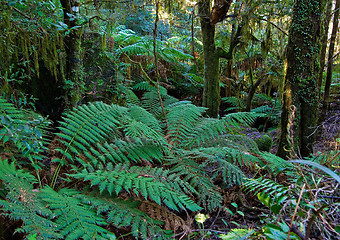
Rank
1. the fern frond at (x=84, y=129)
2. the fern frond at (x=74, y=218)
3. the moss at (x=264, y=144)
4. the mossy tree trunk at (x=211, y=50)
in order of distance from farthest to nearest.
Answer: the mossy tree trunk at (x=211, y=50) < the moss at (x=264, y=144) < the fern frond at (x=84, y=129) < the fern frond at (x=74, y=218)

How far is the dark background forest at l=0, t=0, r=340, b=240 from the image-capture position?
1194 millimetres

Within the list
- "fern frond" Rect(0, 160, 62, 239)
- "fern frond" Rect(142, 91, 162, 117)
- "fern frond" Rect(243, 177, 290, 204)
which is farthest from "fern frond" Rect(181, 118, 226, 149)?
"fern frond" Rect(0, 160, 62, 239)

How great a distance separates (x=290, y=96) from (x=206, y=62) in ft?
6.33

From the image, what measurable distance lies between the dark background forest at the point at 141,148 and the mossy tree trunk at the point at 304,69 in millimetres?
13

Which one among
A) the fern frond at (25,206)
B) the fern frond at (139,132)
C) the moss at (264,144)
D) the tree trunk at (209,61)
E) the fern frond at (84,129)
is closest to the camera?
the fern frond at (25,206)

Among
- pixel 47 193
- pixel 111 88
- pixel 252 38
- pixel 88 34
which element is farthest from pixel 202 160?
pixel 252 38

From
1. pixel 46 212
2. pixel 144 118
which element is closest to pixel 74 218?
pixel 46 212

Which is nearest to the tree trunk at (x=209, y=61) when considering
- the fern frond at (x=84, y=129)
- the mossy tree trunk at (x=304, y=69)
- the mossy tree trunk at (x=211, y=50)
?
the mossy tree trunk at (x=211, y=50)

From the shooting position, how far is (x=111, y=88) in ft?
11.5

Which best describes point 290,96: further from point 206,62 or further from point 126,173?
point 126,173

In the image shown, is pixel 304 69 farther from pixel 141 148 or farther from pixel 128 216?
pixel 128 216

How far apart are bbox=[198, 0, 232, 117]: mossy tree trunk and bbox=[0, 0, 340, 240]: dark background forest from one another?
0.02 meters

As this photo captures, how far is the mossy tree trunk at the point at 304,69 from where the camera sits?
264cm

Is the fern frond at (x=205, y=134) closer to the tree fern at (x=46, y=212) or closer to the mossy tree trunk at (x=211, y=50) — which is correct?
the tree fern at (x=46, y=212)
